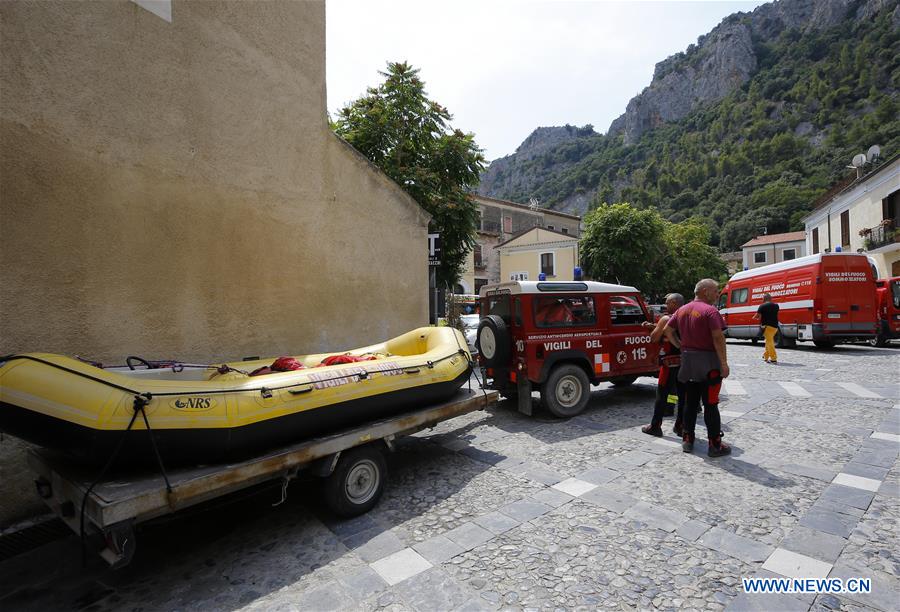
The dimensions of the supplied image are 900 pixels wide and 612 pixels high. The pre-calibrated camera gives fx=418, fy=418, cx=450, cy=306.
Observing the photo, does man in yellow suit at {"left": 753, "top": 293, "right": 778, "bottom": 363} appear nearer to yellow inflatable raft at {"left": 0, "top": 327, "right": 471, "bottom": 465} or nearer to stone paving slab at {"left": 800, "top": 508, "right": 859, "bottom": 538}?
stone paving slab at {"left": 800, "top": 508, "right": 859, "bottom": 538}

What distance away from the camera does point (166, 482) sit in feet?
8.29

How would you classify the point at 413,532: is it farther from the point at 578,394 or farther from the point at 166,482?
the point at 578,394

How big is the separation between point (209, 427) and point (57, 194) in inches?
118

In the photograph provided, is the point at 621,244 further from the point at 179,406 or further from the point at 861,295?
the point at 179,406

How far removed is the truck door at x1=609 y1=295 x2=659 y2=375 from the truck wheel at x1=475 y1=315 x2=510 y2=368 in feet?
5.87

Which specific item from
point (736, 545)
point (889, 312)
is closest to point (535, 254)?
point (889, 312)

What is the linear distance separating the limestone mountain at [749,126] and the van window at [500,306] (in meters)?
61.5

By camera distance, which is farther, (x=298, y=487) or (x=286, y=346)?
(x=286, y=346)

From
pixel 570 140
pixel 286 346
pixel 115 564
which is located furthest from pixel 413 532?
pixel 570 140

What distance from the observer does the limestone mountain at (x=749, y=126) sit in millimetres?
60750

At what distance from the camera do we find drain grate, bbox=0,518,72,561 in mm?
3266

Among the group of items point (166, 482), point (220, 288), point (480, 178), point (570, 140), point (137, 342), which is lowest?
point (166, 482)

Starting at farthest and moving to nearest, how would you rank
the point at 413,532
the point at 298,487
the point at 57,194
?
1. the point at 298,487
2. the point at 57,194
3. the point at 413,532

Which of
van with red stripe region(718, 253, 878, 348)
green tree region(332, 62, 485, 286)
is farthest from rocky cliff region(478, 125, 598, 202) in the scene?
green tree region(332, 62, 485, 286)
